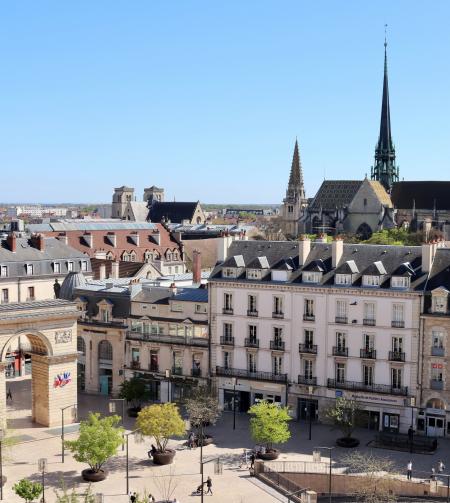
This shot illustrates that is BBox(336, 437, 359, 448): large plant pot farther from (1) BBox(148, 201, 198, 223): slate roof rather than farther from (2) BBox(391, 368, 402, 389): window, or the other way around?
(1) BBox(148, 201, 198, 223): slate roof

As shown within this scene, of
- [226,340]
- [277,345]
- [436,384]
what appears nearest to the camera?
[436,384]

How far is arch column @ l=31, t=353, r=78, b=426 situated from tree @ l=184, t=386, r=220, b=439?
8679mm

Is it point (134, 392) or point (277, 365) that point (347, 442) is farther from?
point (134, 392)

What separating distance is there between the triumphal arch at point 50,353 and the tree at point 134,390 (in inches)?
173

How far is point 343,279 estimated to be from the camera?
199ft

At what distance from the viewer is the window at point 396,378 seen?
58.3 meters

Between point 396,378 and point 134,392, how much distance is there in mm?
19538

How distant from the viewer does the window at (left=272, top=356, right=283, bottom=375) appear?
205 feet

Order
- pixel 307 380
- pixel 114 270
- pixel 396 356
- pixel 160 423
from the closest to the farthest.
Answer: pixel 160 423 < pixel 396 356 < pixel 307 380 < pixel 114 270

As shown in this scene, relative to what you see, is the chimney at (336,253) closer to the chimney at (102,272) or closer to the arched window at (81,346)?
the arched window at (81,346)

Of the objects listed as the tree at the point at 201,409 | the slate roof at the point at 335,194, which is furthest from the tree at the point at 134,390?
the slate roof at the point at 335,194

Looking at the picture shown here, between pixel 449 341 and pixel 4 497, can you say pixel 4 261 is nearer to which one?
pixel 4 497

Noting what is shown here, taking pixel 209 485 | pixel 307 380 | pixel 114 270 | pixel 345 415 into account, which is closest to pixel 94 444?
pixel 209 485

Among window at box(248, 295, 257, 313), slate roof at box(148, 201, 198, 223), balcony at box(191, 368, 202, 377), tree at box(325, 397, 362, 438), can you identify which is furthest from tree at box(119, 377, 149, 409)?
slate roof at box(148, 201, 198, 223)
